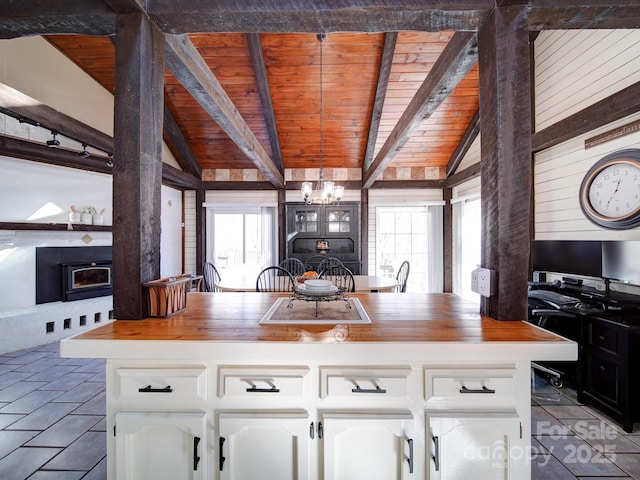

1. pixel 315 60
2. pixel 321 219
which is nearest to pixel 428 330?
pixel 315 60

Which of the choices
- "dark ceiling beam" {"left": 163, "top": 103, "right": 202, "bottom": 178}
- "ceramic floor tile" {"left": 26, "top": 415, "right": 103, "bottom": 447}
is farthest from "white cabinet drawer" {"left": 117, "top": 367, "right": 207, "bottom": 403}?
"dark ceiling beam" {"left": 163, "top": 103, "right": 202, "bottom": 178}

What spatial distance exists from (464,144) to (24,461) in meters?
6.46

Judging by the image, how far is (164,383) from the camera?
1.18 meters

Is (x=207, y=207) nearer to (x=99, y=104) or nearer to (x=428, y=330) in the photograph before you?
(x=99, y=104)

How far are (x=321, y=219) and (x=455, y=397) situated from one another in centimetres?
500

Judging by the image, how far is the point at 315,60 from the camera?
13.5 feet

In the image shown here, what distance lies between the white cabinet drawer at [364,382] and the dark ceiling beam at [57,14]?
78.5 inches

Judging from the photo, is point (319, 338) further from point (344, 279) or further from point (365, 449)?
point (344, 279)

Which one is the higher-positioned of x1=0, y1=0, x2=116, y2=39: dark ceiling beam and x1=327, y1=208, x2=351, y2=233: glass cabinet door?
x1=0, y1=0, x2=116, y2=39: dark ceiling beam

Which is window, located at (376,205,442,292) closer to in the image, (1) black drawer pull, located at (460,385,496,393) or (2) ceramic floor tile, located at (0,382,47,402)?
(1) black drawer pull, located at (460,385,496,393)

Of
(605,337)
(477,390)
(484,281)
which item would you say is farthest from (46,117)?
(605,337)

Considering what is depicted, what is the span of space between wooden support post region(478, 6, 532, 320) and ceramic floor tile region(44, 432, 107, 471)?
Result: 8.31 ft

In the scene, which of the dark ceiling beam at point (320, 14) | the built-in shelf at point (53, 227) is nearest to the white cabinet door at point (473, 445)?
the dark ceiling beam at point (320, 14)

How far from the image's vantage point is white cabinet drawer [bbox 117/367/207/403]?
118 cm
